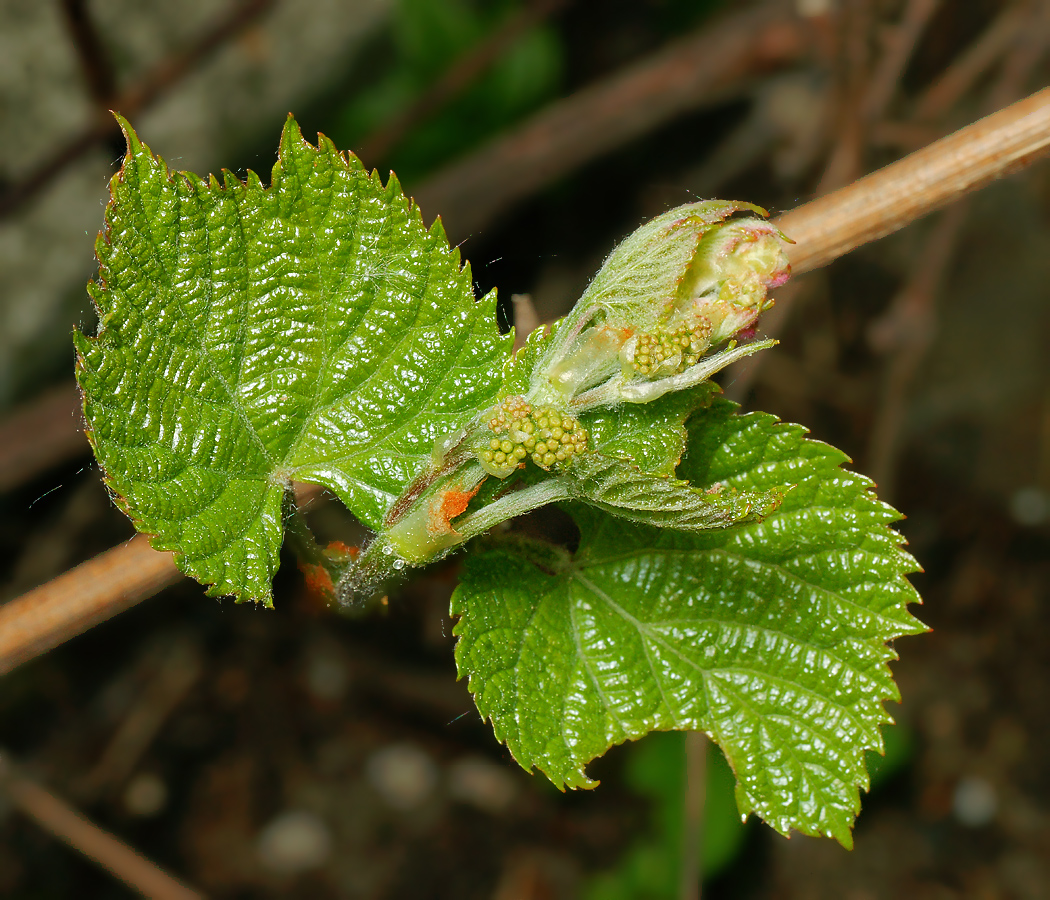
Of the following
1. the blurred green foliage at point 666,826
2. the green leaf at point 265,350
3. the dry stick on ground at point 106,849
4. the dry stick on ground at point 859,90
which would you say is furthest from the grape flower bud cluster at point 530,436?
the blurred green foliage at point 666,826

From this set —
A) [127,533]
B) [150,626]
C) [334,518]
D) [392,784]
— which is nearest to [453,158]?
[334,518]

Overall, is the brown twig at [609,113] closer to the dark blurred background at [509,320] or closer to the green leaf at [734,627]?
the dark blurred background at [509,320]

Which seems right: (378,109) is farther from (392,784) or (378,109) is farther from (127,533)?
(392,784)

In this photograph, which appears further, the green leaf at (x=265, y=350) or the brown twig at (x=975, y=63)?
the brown twig at (x=975, y=63)

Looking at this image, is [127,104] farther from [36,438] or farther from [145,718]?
[145,718]

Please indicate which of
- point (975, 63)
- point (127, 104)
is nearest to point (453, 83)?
point (127, 104)

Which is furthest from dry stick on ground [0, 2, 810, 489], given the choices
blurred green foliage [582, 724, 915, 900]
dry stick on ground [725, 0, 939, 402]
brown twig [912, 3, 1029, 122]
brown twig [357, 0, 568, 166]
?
blurred green foliage [582, 724, 915, 900]

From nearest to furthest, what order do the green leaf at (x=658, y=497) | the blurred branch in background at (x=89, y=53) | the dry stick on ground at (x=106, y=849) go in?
the green leaf at (x=658, y=497) < the dry stick on ground at (x=106, y=849) < the blurred branch in background at (x=89, y=53)
